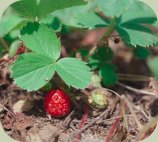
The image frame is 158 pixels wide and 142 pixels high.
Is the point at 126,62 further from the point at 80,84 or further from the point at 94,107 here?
the point at 80,84

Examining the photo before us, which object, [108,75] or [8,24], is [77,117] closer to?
[108,75]

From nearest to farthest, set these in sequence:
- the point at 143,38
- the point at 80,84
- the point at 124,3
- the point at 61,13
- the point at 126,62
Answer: the point at 80,84
the point at 124,3
the point at 143,38
the point at 61,13
the point at 126,62

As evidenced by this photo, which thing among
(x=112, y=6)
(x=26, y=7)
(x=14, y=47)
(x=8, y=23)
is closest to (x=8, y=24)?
(x=8, y=23)

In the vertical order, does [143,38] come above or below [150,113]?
above

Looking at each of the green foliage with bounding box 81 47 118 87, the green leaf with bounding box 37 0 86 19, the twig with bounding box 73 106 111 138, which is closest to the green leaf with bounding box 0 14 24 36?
the green leaf with bounding box 37 0 86 19

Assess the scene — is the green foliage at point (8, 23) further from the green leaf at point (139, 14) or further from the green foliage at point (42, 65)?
the green leaf at point (139, 14)

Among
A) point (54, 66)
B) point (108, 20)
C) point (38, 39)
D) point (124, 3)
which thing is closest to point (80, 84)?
point (54, 66)
